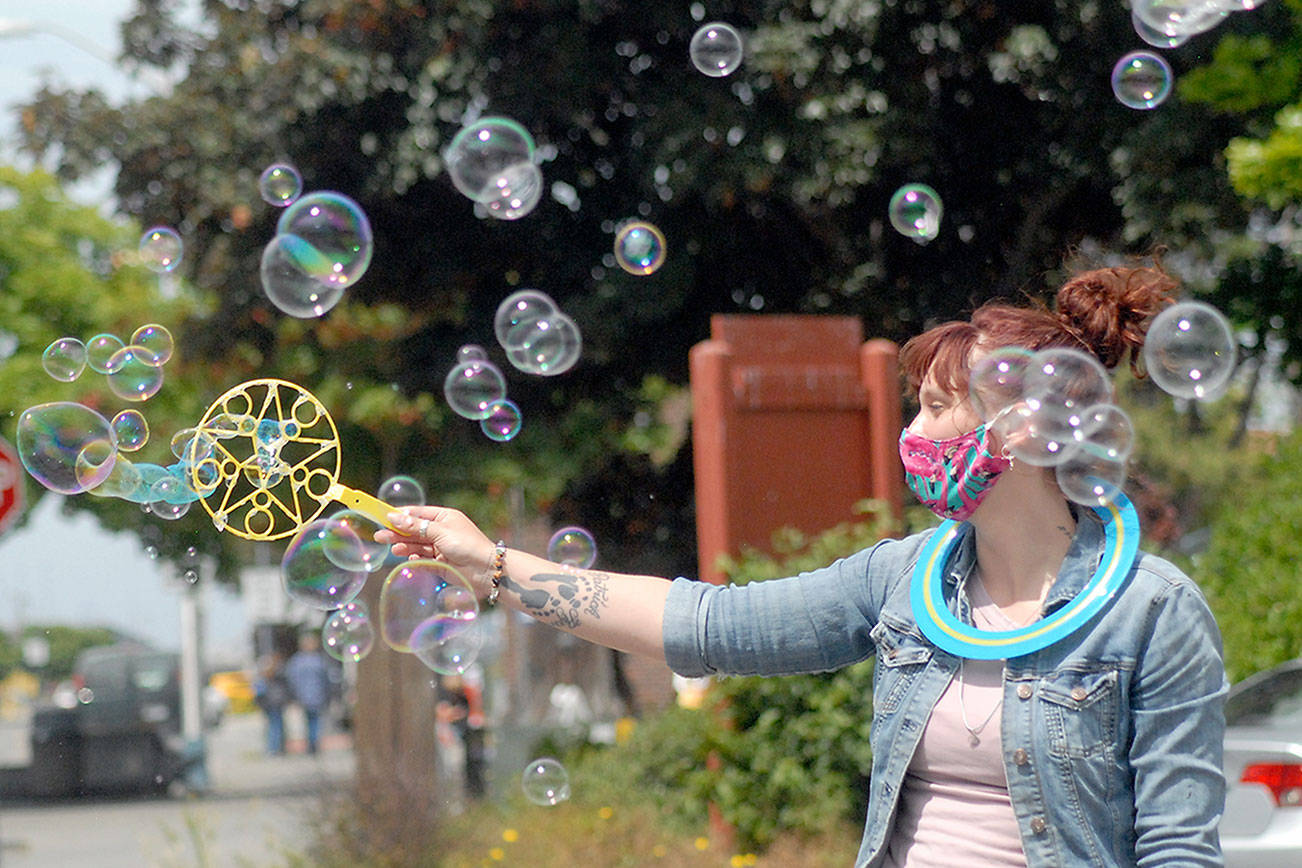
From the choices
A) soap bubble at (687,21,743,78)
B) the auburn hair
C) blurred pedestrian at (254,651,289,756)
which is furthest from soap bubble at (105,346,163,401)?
blurred pedestrian at (254,651,289,756)

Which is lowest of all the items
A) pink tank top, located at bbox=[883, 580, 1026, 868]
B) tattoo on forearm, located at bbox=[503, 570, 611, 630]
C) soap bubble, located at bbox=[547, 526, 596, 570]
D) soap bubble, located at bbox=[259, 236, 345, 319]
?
pink tank top, located at bbox=[883, 580, 1026, 868]

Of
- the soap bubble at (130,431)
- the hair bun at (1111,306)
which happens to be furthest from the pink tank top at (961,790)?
the soap bubble at (130,431)

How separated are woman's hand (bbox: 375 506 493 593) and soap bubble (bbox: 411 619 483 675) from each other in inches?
51.9

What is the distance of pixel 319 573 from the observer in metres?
3.88

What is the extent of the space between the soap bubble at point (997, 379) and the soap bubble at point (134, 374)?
8.75 ft

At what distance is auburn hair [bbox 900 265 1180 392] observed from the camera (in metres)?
2.28

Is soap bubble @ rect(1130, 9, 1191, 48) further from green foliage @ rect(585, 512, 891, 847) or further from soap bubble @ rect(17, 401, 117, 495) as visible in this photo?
soap bubble @ rect(17, 401, 117, 495)

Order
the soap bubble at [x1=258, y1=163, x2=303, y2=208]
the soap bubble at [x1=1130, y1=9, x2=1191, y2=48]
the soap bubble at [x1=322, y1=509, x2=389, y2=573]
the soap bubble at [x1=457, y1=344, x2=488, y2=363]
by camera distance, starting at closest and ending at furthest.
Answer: the soap bubble at [x1=322, y1=509, x2=389, y2=573] → the soap bubble at [x1=1130, y1=9, x2=1191, y2=48] → the soap bubble at [x1=457, y1=344, x2=488, y2=363] → the soap bubble at [x1=258, y1=163, x2=303, y2=208]

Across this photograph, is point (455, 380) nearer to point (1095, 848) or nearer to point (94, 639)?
point (1095, 848)

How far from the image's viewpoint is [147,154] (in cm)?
1002

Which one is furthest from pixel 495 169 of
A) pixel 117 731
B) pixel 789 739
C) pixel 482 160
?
pixel 117 731

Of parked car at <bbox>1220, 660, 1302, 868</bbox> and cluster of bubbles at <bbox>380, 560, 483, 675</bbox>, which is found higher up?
cluster of bubbles at <bbox>380, 560, 483, 675</bbox>

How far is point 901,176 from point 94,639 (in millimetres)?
71132

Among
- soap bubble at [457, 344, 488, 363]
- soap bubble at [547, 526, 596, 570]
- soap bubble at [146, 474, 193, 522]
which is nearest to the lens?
soap bubble at [146, 474, 193, 522]
